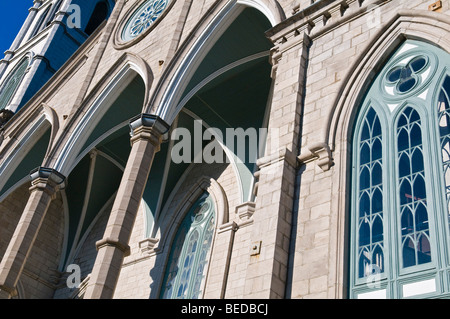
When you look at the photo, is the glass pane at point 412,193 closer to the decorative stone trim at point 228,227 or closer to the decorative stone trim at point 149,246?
the decorative stone trim at point 228,227

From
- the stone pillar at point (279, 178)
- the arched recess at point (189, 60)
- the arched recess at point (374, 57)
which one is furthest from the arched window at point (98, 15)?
the arched recess at point (374, 57)

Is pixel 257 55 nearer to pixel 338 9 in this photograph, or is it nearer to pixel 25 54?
pixel 338 9

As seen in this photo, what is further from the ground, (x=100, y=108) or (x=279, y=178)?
(x=100, y=108)

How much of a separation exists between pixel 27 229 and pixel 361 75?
7207 mm

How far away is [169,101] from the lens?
10.5m

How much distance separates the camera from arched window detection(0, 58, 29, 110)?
20516mm

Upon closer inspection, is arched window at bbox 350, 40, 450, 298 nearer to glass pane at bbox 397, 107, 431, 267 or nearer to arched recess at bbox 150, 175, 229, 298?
glass pane at bbox 397, 107, 431, 267

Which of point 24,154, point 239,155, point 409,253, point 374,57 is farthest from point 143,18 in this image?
point 409,253

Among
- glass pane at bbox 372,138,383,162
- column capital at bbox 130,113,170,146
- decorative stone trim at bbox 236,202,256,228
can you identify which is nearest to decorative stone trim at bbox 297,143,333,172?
glass pane at bbox 372,138,383,162

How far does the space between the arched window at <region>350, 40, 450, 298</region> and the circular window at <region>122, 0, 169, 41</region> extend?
777cm

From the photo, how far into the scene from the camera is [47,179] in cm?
1161

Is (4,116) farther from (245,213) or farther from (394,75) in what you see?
(394,75)

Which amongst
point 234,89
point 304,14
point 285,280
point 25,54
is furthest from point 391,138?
point 25,54

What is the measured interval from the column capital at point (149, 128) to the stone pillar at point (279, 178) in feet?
8.76
